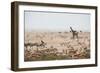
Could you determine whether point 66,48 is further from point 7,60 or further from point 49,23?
point 7,60

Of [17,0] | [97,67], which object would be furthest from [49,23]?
[97,67]

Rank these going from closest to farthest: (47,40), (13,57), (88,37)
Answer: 1. (13,57)
2. (47,40)
3. (88,37)

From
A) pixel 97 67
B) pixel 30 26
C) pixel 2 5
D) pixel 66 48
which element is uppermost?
pixel 2 5

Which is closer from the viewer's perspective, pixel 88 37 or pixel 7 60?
pixel 7 60

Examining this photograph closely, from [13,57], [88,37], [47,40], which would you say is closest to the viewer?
[13,57]

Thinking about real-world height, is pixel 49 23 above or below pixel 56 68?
above

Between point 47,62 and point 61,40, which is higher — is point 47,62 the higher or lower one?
the lower one
